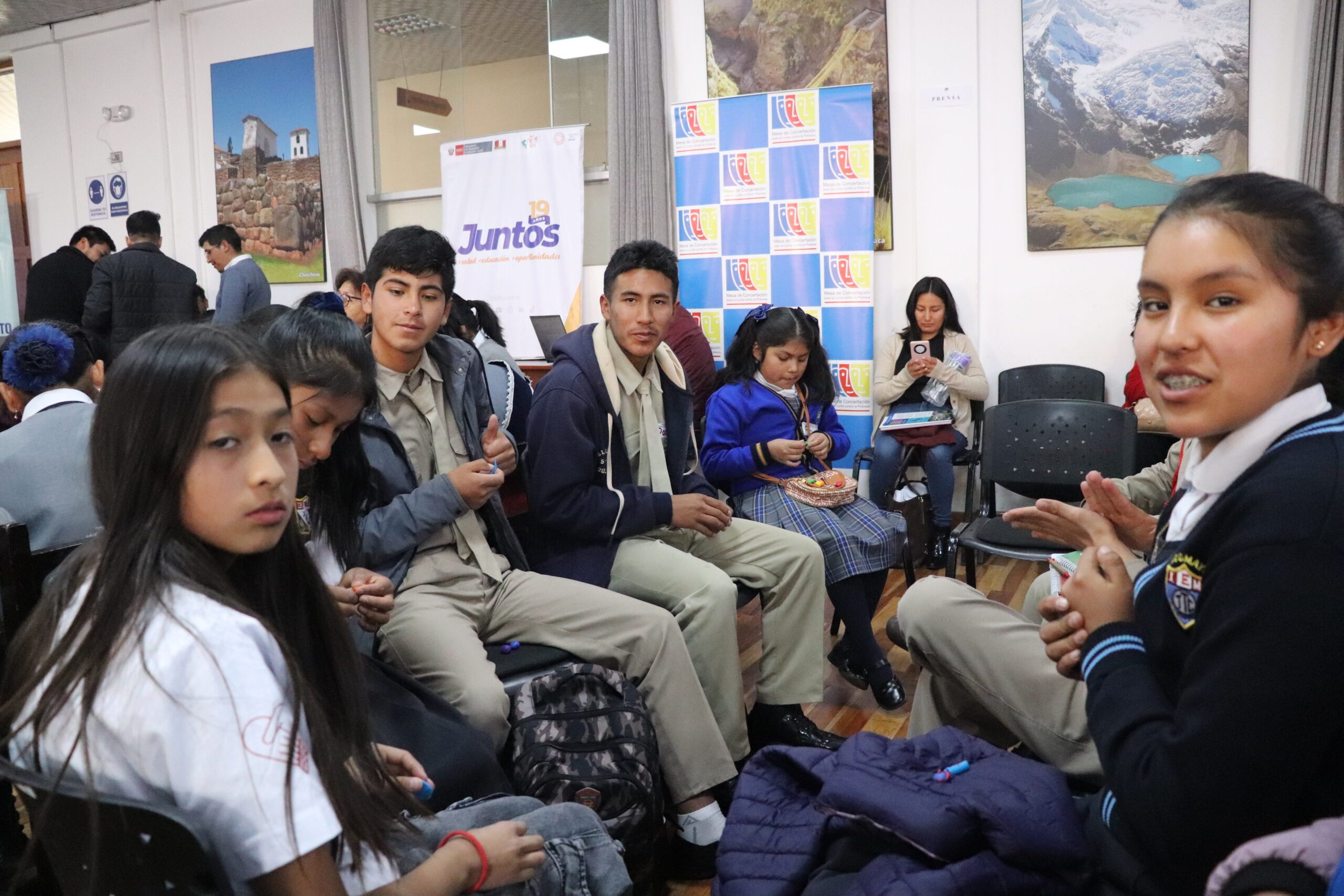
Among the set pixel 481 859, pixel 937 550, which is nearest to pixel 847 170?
pixel 937 550

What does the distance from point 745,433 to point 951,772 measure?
204 cm

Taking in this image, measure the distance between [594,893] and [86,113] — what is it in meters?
8.85

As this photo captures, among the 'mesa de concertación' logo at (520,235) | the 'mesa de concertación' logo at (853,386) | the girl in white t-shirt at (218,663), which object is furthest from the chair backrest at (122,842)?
the 'mesa de concertación' logo at (520,235)

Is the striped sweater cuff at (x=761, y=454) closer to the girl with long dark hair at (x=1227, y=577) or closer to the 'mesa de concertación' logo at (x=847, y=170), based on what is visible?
the girl with long dark hair at (x=1227, y=577)

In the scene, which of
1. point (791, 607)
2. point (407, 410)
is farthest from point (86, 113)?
point (791, 607)

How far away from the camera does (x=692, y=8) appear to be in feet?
18.3

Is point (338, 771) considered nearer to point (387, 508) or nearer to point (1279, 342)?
point (1279, 342)

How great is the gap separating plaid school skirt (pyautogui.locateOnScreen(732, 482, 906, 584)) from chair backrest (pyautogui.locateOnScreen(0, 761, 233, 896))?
2.13m

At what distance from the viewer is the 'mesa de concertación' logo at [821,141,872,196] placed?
4.83 metres

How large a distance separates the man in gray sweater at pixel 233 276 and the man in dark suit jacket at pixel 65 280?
78 cm

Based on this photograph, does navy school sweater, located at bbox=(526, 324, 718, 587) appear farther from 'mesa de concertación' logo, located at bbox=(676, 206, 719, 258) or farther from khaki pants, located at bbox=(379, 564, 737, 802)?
'mesa de concertación' logo, located at bbox=(676, 206, 719, 258)

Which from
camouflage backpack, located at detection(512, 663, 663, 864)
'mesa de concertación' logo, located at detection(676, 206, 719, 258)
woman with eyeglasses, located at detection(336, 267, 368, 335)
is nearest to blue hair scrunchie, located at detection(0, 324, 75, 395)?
woman with eyeglasses, located at detection(336, 267, 368, 335)

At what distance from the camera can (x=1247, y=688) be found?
837mm

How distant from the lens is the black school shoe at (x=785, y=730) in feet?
8.29
